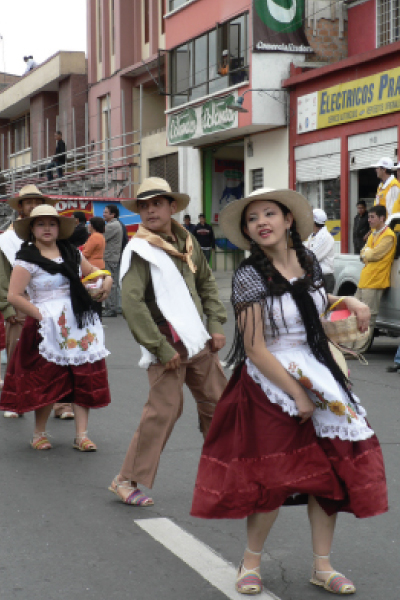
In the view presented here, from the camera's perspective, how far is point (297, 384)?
3.87 metres

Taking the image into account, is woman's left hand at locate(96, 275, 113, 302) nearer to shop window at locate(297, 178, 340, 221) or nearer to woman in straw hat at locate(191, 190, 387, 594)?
woman in straw hat at locate(191, 190, 387, 594)

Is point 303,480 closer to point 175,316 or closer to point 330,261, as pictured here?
point 175,316

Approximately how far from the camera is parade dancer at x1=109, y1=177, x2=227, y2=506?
202 inches

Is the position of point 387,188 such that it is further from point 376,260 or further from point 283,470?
point 283,470

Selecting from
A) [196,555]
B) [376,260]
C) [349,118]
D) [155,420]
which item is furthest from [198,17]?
[196,555]

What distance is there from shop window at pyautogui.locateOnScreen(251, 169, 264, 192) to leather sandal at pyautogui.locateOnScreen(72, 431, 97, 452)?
19401 millimetres

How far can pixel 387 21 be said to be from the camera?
21.7 metres

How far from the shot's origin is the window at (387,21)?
21191 mm

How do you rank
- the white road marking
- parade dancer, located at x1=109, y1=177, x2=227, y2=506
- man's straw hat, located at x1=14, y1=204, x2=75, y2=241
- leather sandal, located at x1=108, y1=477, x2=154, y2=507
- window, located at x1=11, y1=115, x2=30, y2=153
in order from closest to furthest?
the white road marking < parade dancer, located at x1=109, y1=177, x2=227, y2=506 < leather sandal, located at x1=108, y1=477, x2=154, y2=507 < man's straw hat, located at x1=14, y1=204, x2=75, y2=241 < window, located at x1=11, y1=115, x2=30, y2=153

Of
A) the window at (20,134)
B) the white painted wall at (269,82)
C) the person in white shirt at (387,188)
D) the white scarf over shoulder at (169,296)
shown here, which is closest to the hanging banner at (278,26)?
the white painted wall at (269,82)

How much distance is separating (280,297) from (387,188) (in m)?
9.23

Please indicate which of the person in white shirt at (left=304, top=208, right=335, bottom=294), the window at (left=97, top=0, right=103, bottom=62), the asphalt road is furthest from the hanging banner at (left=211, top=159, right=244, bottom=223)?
the asphalt road

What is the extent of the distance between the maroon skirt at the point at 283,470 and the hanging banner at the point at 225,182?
25247 mm

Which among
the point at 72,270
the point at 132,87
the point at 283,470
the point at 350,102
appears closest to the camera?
the point at 283,470
